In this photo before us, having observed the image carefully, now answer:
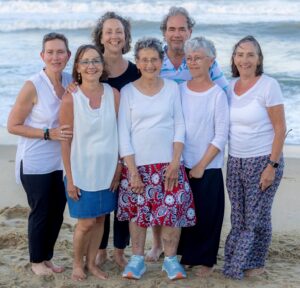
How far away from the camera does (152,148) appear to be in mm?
4023

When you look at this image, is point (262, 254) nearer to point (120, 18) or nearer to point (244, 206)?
point (244, 206)

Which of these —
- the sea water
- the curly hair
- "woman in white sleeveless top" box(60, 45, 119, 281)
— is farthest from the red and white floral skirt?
the sea water

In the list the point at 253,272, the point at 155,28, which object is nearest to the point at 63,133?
the point at 253,272

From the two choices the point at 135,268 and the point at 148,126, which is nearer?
the point at 148,126

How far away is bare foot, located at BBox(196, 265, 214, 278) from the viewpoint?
14.2 ft

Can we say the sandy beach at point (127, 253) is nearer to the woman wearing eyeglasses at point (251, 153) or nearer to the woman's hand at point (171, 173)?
the woman wearing eyeglasses at point (251, 153)

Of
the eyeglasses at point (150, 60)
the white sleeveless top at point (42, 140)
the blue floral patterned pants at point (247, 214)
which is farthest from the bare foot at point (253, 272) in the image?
the eyeglasses at point (150, 60)

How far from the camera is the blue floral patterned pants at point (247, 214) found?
4.14m

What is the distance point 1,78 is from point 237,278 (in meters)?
9.10

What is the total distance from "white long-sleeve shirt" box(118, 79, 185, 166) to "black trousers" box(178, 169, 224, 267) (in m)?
0.29

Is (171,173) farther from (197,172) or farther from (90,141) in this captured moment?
(90,141)

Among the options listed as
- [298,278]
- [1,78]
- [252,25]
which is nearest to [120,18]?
[298,278]

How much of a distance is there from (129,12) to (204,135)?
1888cm

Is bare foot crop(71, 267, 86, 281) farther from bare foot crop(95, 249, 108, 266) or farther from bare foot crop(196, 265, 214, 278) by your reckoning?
bare foot crop(196, 265, 214, 278)
